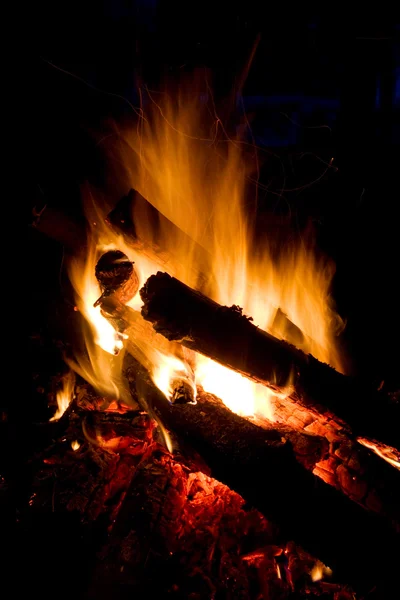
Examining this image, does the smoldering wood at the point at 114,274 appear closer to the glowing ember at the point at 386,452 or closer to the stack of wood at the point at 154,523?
the stack of wood at the point at 154,523

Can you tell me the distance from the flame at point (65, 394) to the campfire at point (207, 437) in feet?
0.05

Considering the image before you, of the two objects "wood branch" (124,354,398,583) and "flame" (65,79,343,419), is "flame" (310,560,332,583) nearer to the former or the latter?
"wood branch" (124,354,398,583)

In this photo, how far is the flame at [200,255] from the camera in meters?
3.23

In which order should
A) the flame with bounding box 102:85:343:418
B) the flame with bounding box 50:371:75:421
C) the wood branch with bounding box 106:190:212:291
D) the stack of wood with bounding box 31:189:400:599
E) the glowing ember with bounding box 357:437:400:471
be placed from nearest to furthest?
the stack of wood with bounding box 31:189:400:599, the glowing ember with bounding box 357:437:400:471, the wood branch with bounding box 106:190:212:291, the flame with bounding box 50:371:75:421, the flame with bounding box 102:85:343:418

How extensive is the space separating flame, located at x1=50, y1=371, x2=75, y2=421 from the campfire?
1 centimetres

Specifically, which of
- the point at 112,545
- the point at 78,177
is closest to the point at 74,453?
the point at 112,545

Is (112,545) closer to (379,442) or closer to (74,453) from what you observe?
(74,453)

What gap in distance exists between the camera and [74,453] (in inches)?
114

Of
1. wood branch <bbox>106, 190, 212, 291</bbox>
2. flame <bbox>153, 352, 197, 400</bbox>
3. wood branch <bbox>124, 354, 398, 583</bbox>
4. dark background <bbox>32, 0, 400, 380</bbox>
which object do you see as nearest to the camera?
wood branch <bbox>124, 354, 398, 583</bbox>

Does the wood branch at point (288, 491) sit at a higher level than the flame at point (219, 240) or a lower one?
lower

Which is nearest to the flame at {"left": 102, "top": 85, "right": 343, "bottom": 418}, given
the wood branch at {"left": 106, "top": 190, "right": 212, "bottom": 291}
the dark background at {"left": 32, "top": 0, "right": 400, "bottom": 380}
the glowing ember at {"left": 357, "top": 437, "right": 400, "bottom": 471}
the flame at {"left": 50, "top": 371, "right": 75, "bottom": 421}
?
the wood branch at {"left": 106, "top": 190, "right": 212, "bottom": 291}

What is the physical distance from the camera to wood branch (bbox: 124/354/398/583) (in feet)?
6.02

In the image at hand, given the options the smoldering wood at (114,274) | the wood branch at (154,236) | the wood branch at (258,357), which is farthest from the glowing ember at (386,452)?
the smoldering wood at (114,274)

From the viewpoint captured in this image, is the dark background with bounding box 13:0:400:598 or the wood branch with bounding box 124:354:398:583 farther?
the dark background with bounding box 13:0:400:598
